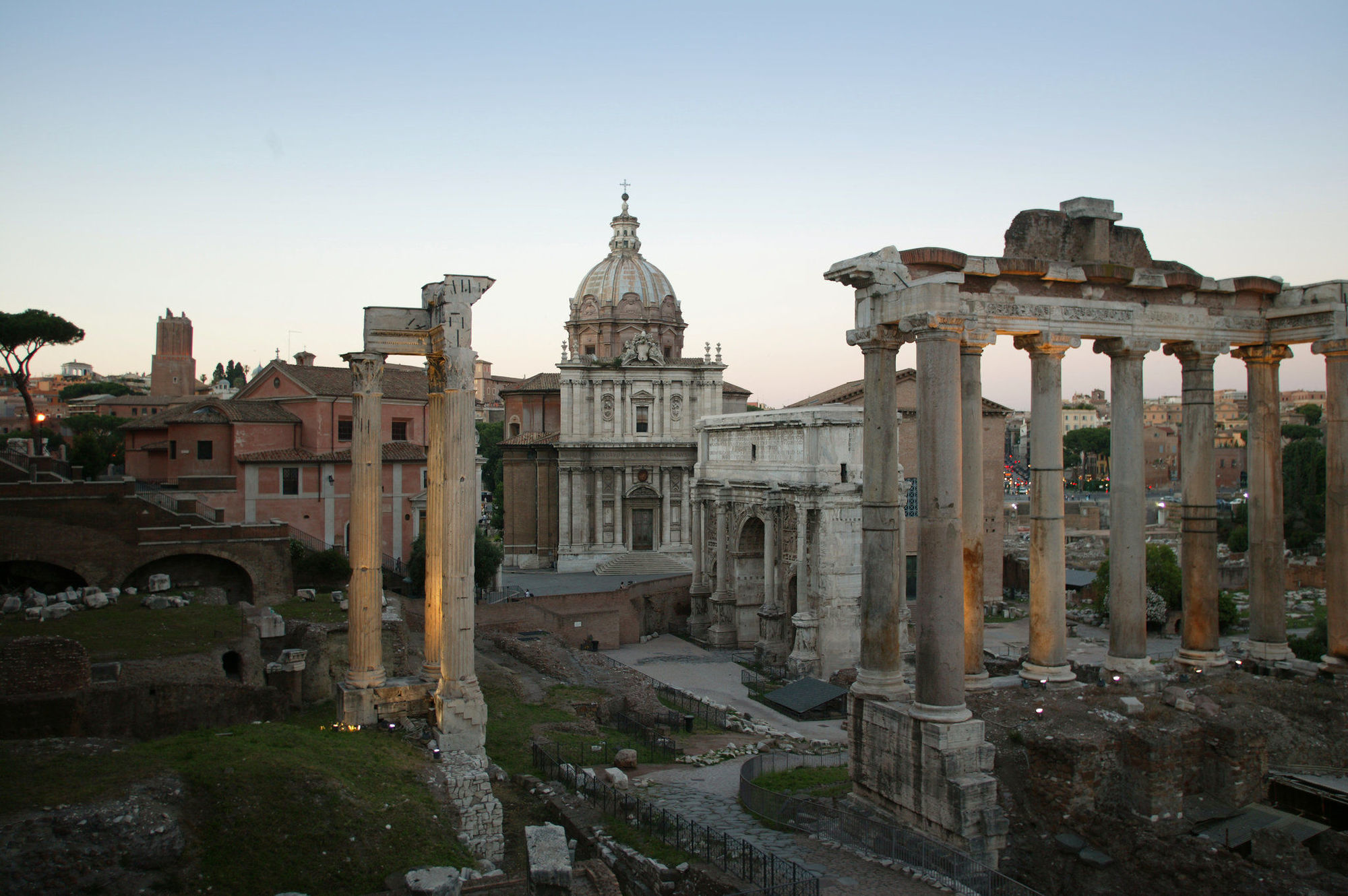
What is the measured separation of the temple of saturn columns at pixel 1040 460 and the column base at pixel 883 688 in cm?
2

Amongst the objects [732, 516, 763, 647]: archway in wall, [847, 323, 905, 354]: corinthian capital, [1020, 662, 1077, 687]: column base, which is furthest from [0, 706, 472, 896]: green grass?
[732, 516, 763, 647]: archway in wall

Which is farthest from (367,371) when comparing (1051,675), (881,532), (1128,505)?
(1128,505)

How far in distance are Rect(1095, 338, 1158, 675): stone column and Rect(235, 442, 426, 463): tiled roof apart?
2561 centimetres

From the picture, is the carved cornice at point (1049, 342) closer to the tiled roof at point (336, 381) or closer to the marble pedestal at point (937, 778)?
the marble pedestal at point (937, 778)

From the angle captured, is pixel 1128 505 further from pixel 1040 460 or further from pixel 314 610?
pixel 314 610

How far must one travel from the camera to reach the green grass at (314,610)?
22125 mm

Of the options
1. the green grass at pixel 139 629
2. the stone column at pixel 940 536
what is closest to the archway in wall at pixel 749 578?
the green grass at pixel 139 629

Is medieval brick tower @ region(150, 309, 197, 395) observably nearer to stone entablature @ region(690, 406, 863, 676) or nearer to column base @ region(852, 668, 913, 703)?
stone entablature @ region(690, 406, 863, 676)

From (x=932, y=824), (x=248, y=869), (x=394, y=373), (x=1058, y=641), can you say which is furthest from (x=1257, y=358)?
(x=394, y=373)

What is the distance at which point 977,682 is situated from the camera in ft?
42.4

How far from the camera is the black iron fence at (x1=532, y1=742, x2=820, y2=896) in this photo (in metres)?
10.5

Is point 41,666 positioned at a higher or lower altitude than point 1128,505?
lower

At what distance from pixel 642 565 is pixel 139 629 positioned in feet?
85.9

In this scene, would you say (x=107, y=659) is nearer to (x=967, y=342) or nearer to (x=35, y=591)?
(x=35, y=591)
